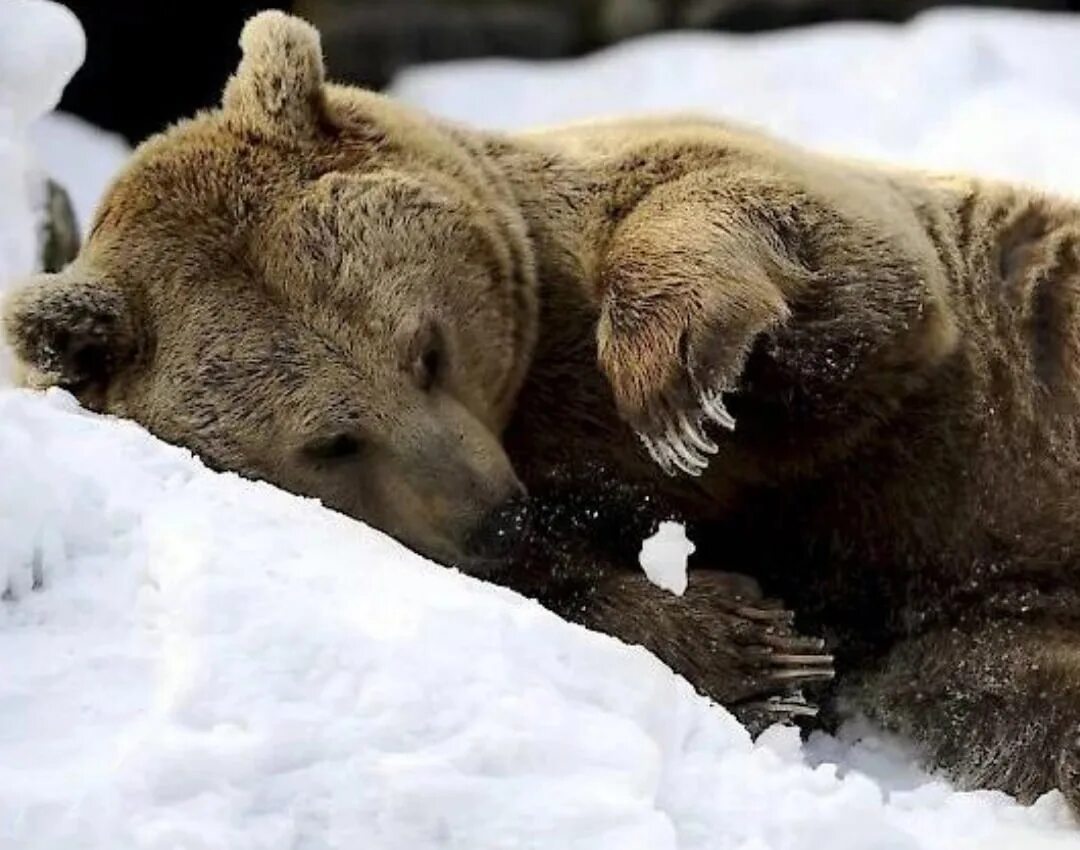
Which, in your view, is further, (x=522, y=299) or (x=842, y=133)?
(x=842, y=133)

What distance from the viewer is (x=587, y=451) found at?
389 cm

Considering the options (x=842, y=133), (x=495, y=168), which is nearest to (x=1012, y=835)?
(x=495, y=168)

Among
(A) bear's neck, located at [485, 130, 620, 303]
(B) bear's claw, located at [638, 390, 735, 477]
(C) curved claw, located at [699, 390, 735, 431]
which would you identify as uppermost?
(A) bear's neck, located at [485, 130, 620, 303]

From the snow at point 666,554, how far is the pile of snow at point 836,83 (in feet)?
15.0

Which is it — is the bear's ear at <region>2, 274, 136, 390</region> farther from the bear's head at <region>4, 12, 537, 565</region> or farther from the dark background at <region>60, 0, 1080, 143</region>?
the dark background at <region>60, 0, 1080, 143</region>

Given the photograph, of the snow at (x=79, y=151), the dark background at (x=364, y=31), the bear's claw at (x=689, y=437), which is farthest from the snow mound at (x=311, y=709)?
the dark background at (x=364, y=31)

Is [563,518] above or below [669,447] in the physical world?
below

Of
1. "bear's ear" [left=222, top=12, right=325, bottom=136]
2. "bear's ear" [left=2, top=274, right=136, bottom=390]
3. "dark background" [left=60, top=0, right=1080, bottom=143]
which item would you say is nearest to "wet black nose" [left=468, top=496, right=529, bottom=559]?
"bear's ear" [left=2, top=274, right=136, bottom=390]

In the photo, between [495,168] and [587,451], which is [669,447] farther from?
[495,168]

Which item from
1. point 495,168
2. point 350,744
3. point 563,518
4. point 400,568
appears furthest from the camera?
point 495,168

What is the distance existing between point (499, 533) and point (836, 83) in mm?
6819

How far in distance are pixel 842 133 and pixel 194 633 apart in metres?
7.09

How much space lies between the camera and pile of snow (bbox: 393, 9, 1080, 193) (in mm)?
8648

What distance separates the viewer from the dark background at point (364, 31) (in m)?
9.45
